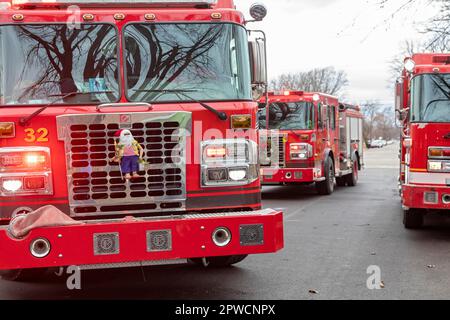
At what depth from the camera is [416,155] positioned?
360 inches

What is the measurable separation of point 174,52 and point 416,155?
4588 mm

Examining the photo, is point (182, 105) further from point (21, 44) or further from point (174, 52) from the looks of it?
point (21, 44)

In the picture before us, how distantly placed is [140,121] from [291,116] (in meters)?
10.7

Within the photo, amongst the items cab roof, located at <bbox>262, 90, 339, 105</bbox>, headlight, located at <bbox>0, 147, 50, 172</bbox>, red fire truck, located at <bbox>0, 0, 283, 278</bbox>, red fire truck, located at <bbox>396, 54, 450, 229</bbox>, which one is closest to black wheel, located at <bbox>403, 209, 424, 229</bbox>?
red fire truck, located at <bbox>396, 54, 450, 229</bbox>

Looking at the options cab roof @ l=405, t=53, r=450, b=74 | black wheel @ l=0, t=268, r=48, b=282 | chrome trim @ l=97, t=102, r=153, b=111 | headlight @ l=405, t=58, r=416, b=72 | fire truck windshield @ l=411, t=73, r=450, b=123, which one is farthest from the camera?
headlight @ l=405, t=58, r=416, b=72

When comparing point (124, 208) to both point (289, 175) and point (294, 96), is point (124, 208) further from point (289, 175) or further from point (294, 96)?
point (294, 96)

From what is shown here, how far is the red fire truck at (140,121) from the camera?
544cm

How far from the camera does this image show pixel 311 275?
7.07 meters

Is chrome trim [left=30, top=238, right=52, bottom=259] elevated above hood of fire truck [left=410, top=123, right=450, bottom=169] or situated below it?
below

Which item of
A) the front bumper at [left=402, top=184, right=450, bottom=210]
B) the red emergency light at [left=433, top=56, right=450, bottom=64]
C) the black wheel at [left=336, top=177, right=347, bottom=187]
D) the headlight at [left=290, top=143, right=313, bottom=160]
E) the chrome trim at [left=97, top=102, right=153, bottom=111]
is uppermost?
the red emergency light at [left=433, top=56, right=450, bottom=64]

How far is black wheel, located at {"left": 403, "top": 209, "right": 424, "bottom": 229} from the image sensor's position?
10.1 meters

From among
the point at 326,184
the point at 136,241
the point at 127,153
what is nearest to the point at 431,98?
the point at 127,153

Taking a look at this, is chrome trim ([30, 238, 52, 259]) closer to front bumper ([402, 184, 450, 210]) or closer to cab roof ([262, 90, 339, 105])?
front bumper ([402, 184, 450, 210])
